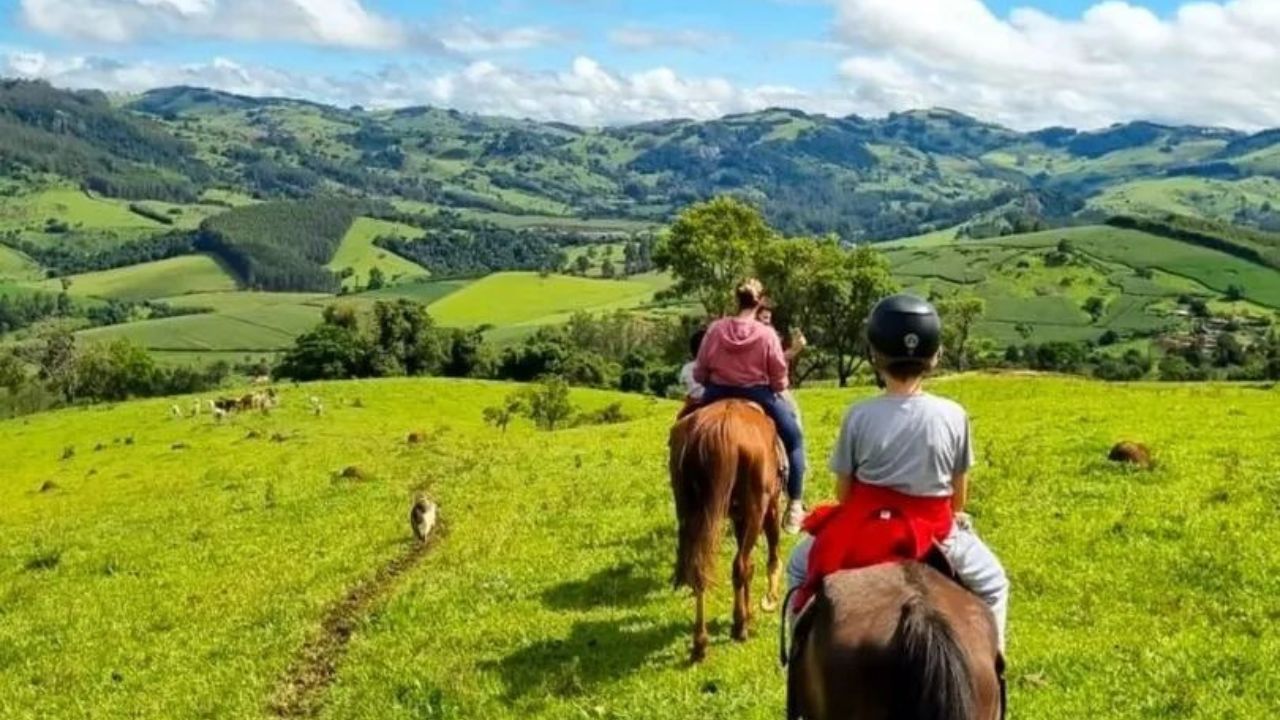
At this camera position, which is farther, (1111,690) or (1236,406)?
(1236,406)

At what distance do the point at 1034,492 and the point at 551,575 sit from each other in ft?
33.4

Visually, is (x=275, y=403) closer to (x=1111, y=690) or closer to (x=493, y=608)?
(x=493, y=608)

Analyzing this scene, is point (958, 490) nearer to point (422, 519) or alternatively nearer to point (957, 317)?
point (422, 519)

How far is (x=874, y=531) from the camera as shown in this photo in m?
9.15

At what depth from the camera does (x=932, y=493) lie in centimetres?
931

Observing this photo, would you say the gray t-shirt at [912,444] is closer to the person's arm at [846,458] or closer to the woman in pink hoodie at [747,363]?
the person's arm at [846,458]

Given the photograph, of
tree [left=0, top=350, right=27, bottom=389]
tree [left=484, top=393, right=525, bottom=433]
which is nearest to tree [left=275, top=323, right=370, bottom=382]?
tree [left=0, top=350, right=27, bottom=389]

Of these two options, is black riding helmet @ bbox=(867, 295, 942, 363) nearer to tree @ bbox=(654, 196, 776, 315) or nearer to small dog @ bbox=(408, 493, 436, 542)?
small dog @ bbox=(408, 493, 436, 542)

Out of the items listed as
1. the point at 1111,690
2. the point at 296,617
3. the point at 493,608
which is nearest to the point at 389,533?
the point at 296,617

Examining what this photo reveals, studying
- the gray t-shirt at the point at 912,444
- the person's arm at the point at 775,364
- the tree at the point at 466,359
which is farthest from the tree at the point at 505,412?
the gray t-shirt at the point at 912,444

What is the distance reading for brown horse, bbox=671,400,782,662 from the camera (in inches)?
580

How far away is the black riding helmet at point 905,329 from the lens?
354 inches

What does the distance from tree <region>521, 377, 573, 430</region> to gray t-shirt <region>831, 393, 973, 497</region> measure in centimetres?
6423

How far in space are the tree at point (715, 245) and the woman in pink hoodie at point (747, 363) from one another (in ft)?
224
